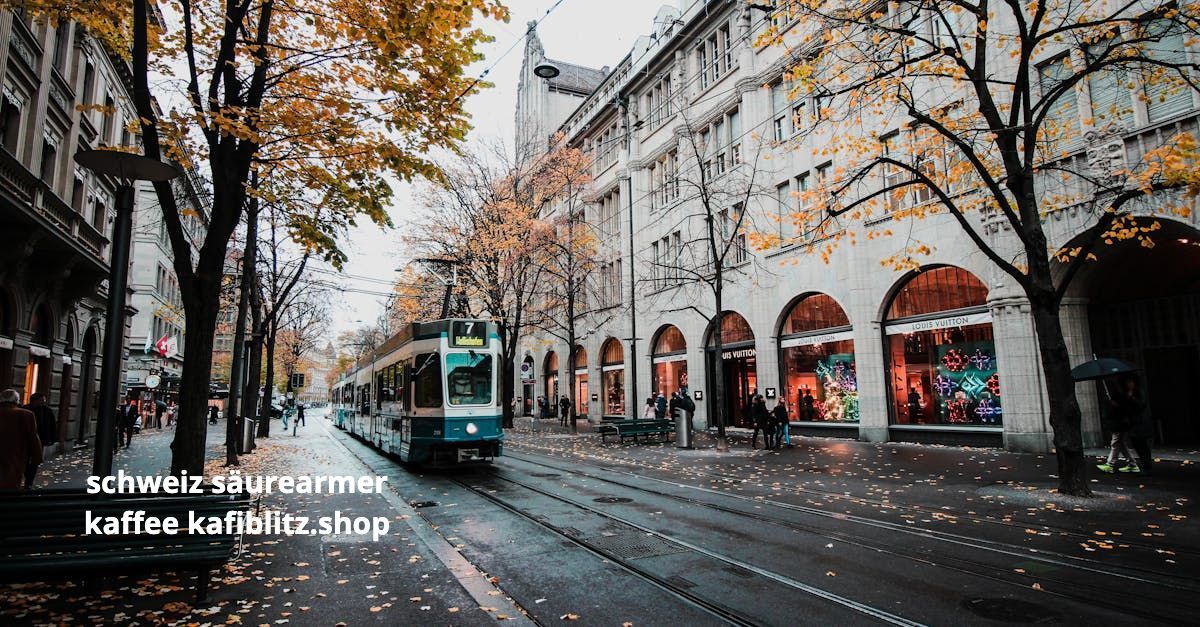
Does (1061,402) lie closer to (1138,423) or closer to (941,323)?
(1138,423)

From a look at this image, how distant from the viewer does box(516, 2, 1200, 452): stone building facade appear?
Answer: 15758mm

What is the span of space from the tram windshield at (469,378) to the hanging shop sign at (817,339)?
→ 12.8 meters

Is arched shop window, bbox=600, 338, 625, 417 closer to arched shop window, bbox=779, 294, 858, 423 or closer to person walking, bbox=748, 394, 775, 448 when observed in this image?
arched shop window, bbox=779, 294, 858, 423

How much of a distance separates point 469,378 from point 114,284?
782cm

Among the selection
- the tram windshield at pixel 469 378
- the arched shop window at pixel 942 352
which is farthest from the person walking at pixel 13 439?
the arched shop window at pixel 942 352

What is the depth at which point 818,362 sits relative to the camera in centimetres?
2225

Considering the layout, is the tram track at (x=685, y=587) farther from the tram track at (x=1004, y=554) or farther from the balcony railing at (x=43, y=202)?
the balcony railing at (x=43, y=202)

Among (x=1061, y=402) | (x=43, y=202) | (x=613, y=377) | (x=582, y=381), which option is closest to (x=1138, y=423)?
(x=1061, y=402)

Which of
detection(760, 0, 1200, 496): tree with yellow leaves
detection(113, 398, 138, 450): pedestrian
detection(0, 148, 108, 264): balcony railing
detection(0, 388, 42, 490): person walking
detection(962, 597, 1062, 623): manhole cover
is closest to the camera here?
detection(962, 597, 1062, 623): manhole cover

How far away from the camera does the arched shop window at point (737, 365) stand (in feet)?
83.7

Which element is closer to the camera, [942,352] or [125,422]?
[942,352]

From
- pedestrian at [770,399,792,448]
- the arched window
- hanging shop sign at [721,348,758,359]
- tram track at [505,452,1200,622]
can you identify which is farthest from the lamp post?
the arched window

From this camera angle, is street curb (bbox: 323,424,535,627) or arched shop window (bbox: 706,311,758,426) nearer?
street curb (bbox: 323,424,535,627)

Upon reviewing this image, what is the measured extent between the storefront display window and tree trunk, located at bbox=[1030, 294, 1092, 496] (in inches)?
734
